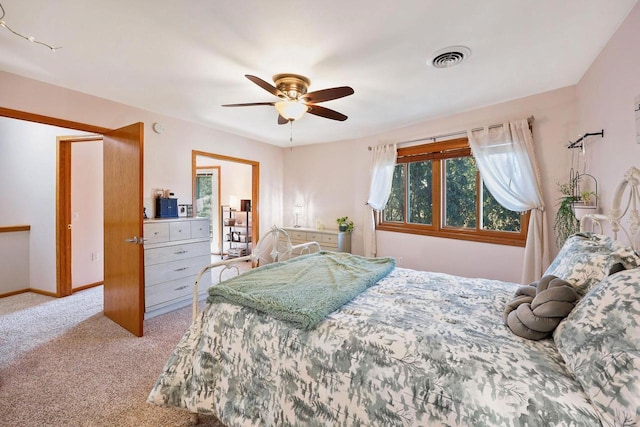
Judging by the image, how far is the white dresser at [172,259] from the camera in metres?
3.09

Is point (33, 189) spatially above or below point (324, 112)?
below

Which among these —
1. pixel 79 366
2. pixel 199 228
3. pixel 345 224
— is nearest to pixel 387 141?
pixel 345 224

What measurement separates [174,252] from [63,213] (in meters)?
1.84

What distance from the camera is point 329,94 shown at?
2164 millimetres

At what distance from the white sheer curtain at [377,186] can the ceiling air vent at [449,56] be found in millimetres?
1806

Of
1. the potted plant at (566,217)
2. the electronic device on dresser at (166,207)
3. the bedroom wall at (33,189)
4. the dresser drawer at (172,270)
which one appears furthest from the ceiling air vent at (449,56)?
the bedroom wall at (33,189)

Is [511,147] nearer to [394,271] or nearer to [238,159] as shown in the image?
[394,271]

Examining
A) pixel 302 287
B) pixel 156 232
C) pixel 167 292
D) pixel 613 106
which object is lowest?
pixel 167 292

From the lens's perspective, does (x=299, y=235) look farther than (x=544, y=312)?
Yes

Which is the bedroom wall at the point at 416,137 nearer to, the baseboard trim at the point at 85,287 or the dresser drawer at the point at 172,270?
the dresser drawer at the point at 172,270

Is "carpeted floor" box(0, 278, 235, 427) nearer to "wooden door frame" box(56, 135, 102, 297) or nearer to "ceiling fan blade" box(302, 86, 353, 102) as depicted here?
"wooden door frame" box(56, 135, 102, 297)

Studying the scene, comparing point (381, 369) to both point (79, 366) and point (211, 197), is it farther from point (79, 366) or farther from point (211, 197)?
point (211, 197)

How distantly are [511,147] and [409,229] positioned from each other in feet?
5.31

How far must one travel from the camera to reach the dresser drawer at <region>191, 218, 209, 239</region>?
3.58m
